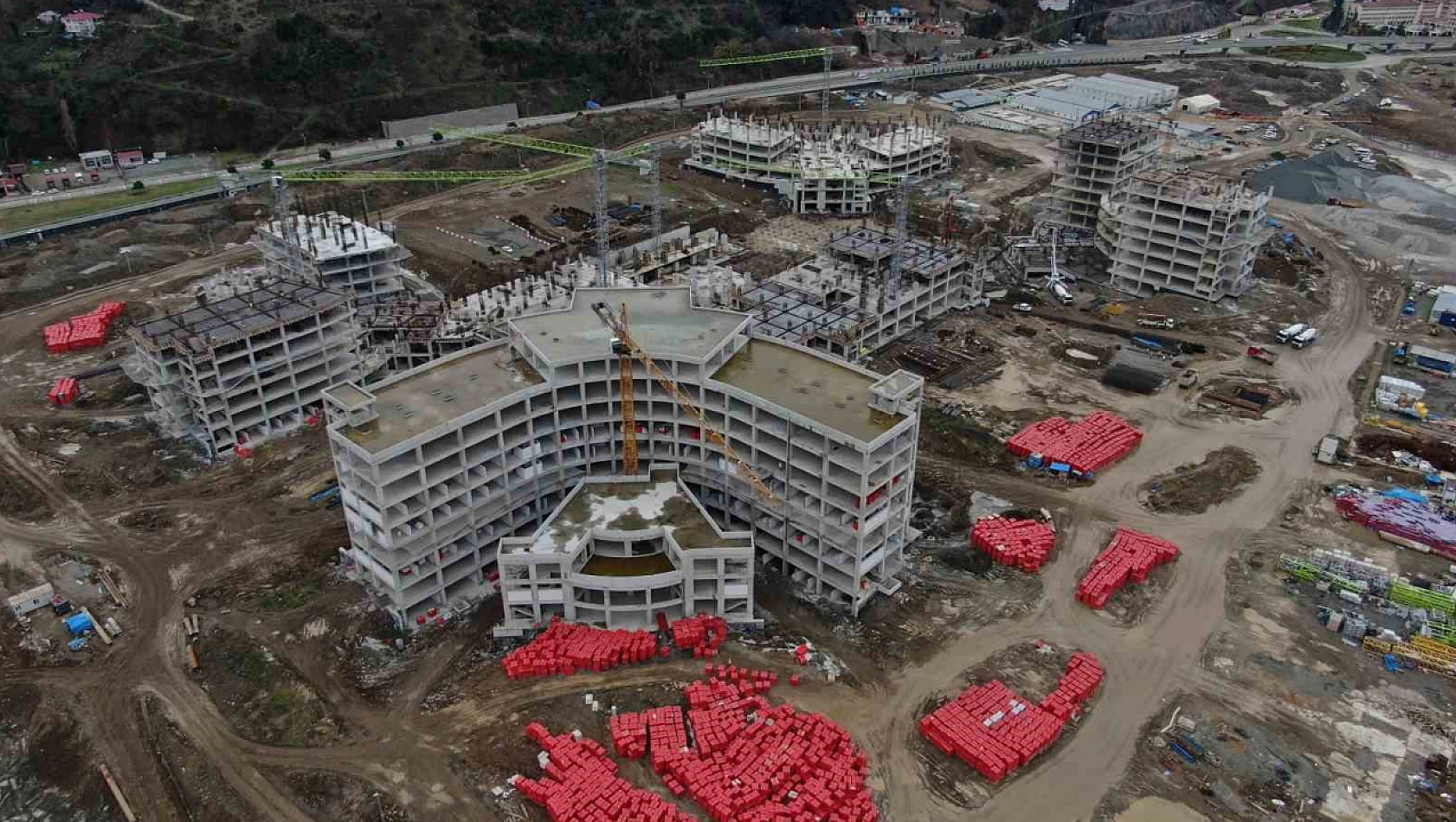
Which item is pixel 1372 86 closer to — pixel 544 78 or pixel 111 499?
pixel 544 78

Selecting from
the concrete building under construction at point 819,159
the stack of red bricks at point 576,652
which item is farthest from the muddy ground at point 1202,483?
the concrete building under construction at point 819,159

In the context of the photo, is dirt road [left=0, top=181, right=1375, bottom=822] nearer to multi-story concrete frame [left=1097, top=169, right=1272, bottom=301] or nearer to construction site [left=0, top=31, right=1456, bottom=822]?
construction site [left=0, top=31, right=1456, bottom=822]

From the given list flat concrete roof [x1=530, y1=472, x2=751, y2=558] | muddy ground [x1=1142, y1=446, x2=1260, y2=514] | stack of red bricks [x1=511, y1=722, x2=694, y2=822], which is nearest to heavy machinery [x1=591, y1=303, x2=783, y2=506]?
flat concrete roof [x1=530, y1=472, x2=751, y2=558]

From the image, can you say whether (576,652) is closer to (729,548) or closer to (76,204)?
(729,548)

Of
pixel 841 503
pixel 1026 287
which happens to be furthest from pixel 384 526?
pixel 1026 287

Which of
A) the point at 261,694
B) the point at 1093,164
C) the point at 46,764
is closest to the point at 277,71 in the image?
the point at 1093,164
